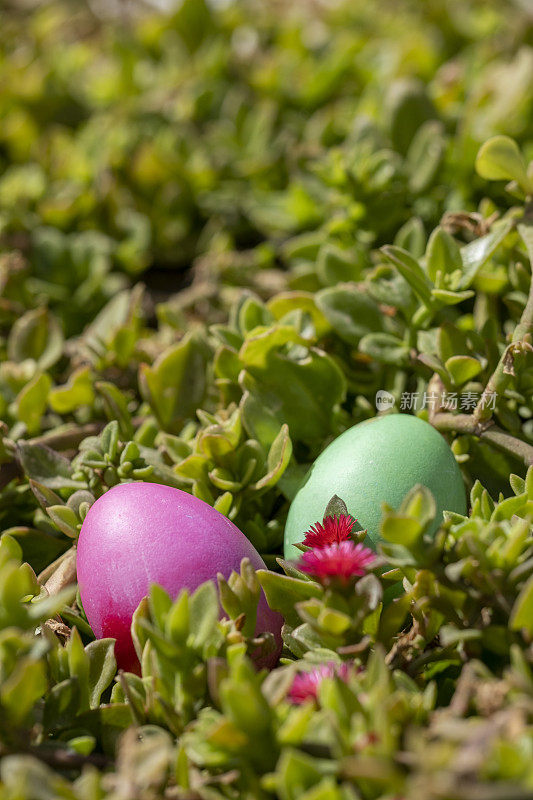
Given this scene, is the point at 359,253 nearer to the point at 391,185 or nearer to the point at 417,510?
the point at 391,185

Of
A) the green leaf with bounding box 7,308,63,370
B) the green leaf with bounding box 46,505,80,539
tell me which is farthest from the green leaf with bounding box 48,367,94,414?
the green leaf with bounding box 46,505,80,539

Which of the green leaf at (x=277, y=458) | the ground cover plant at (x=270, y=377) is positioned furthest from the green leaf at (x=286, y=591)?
the green leaf at (x=277, y=458)

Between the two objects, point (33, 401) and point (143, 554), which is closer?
point (143, 554)

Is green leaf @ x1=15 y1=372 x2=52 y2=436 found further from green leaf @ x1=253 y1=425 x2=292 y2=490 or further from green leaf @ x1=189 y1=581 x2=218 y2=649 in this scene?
green leaf @ x1=189 y1=581 x2=218 y2=649

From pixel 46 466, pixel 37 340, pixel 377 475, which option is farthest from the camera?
pixel 37 340

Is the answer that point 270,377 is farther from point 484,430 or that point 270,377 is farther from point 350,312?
point 484,430

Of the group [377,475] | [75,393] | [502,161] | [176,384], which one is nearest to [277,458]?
[377,475]

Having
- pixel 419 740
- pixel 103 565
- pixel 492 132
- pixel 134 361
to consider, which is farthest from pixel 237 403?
pixel 492 132
